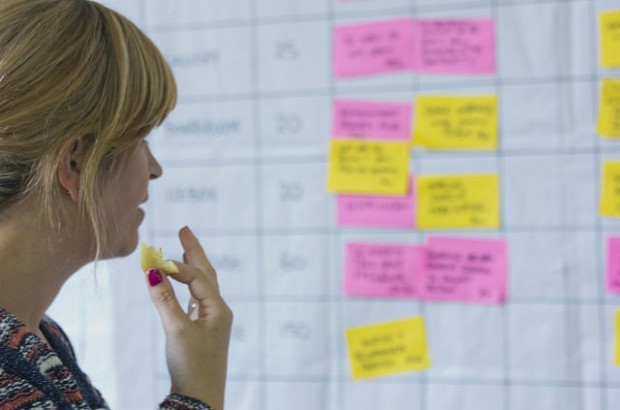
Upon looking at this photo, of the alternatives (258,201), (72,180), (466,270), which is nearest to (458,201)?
(466,270)

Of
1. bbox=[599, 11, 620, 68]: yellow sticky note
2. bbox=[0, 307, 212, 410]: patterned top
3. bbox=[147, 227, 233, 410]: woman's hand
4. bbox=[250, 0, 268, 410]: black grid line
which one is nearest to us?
bbox=[0, 307, 212, 410]: patterned top

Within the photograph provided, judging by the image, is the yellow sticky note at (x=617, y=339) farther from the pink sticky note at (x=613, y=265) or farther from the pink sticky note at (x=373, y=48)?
the pink sticky note at (x=373, y=48)

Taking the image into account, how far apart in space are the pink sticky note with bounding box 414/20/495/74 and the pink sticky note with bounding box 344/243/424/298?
275 millimetres

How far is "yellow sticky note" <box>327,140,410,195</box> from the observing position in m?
1.08

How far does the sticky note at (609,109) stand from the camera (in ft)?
3.30

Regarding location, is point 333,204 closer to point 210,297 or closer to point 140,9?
point 210,297

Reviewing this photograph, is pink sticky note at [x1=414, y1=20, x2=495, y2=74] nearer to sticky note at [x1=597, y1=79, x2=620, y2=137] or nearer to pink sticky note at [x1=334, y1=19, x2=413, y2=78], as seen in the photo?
pink sticky note at [x1=334, y1=19, x2=413, y2=78]

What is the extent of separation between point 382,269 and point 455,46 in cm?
35

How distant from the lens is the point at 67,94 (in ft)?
2.31

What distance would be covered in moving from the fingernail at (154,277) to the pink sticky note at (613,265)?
0.63 m

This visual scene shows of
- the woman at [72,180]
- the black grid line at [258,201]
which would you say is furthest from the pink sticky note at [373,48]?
the woman at [72,180]

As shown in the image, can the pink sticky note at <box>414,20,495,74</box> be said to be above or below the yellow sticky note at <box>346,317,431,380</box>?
above

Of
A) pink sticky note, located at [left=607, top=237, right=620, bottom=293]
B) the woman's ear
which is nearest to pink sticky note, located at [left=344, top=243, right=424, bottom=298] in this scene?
pink sticky note, located at [left=607, top=237, right=620, bottom=293]

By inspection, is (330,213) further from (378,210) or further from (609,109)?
(609,109)
